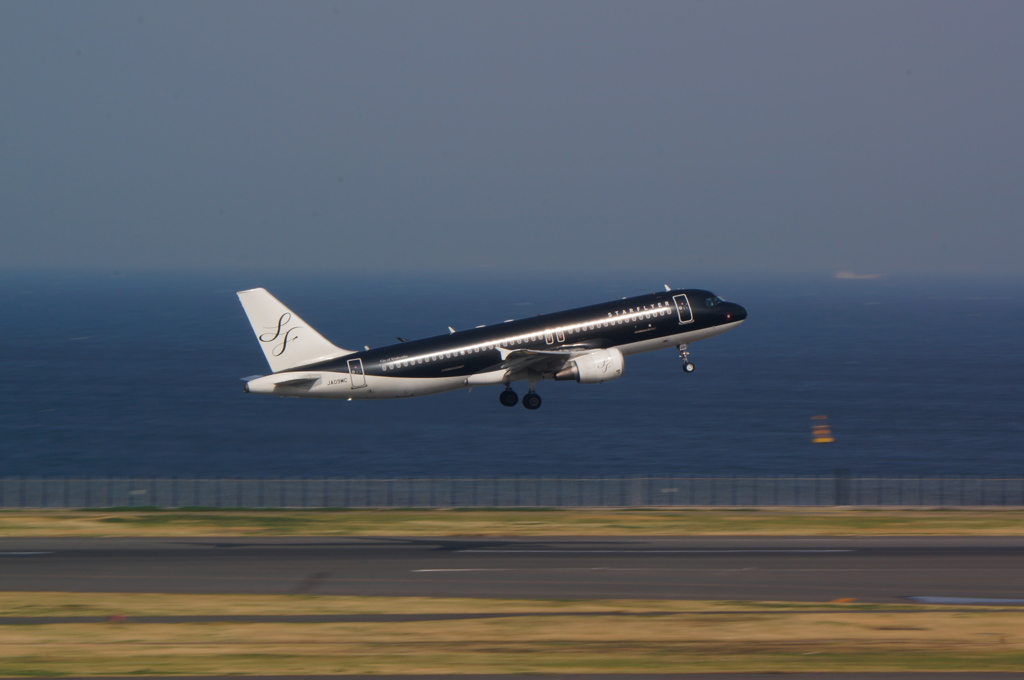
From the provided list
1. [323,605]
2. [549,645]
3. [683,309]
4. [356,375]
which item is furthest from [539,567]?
[683,309]

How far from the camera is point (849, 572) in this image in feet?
138

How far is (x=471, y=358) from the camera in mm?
61969

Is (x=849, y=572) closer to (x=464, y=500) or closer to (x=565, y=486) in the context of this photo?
(x=464, y=500)

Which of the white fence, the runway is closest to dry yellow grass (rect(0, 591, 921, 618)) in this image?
the runway

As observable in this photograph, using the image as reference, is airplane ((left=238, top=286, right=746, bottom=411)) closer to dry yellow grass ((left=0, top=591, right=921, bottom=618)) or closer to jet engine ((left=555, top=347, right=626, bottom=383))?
jet engine ((left=555, top=347, right=626, bottom=383))

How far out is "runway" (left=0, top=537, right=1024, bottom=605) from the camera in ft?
128

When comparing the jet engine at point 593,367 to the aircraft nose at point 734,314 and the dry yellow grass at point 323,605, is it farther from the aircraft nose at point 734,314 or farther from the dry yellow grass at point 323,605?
the dry yellow grass at point 323,605

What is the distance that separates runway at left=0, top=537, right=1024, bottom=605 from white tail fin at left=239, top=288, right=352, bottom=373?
16.1 meters

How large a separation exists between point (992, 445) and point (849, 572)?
319 feet

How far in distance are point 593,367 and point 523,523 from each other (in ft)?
34.4

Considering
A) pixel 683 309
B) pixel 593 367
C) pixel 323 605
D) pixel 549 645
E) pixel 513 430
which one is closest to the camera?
pixel 549 645

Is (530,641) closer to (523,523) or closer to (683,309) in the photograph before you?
(523,523)

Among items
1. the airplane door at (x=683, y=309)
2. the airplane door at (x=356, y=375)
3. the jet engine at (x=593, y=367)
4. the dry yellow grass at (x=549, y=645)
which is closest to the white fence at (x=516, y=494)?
the jet engine at (x=593, y=367)

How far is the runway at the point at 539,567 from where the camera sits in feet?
128
